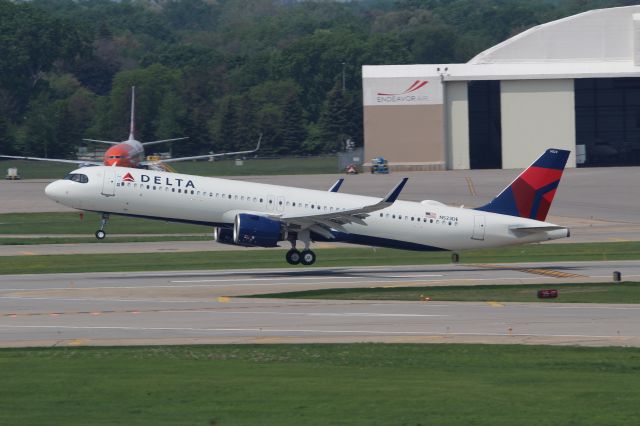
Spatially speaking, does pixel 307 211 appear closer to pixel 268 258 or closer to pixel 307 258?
pixel 307 258

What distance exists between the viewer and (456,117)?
120250 millimetres

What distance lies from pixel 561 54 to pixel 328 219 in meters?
76.1

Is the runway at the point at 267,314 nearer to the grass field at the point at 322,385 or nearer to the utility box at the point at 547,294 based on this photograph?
the utility box at the point at 547,294

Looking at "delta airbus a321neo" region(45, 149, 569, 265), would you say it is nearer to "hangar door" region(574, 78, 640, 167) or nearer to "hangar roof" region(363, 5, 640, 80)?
"hangar roof" region(363, 5, 640, 80)

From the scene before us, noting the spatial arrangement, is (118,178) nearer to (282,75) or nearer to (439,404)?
(439,404)

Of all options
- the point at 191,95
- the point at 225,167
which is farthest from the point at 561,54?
the point at 191,95

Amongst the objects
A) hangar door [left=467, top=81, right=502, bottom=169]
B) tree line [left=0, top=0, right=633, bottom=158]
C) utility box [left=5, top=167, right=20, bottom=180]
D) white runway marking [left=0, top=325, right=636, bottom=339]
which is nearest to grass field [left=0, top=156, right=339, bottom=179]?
utility box [left=5, top=167, right=20, bottom=180]

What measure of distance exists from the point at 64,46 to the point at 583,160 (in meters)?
98.7

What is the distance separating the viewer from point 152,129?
153125 mm

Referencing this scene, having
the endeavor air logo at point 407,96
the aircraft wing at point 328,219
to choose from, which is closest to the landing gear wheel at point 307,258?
the aircraft wing at point 328,219

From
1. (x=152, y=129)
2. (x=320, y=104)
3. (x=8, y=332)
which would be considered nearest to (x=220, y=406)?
(x=8, y=332)

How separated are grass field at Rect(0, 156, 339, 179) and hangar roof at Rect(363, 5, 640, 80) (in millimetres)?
→ 13287

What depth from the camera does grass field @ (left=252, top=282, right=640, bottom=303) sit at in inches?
1559

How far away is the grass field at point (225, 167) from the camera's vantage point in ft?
404
